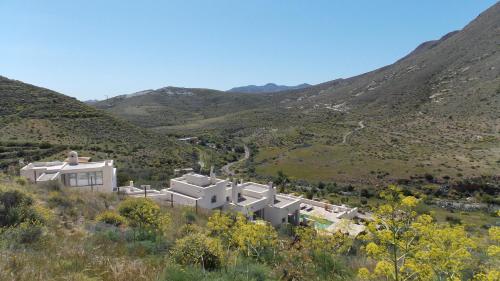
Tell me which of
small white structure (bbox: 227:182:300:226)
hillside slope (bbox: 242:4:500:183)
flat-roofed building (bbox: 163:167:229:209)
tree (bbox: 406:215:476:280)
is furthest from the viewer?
hillside slope (bbox: 242:4:500:183)

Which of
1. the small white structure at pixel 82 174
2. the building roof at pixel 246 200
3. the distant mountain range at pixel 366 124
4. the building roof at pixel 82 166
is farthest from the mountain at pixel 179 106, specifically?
the small white structure at pixel 82 174

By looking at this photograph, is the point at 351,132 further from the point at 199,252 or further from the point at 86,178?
the point at 199,252

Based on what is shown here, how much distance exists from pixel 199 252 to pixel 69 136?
141 feet

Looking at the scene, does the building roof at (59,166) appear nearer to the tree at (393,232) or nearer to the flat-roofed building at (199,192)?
the flat-roofed building at (199,192)

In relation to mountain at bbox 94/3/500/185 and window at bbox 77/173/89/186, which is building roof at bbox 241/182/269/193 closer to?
window at bbox 77/173/89/186

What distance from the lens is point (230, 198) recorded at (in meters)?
27.2

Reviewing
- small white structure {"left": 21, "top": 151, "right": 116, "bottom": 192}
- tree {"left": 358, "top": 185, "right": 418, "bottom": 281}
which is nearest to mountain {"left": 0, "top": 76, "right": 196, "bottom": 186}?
small white structure {"left": 21, "top": 151, "right": 116, "bottom": 192}

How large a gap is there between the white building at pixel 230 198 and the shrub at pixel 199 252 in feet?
54.0

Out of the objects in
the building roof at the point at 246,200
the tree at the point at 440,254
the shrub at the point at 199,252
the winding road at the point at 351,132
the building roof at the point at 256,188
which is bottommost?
the building roof at the point at 246,200

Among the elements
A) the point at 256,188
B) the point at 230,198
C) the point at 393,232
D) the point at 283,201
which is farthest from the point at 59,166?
the point at 393,232

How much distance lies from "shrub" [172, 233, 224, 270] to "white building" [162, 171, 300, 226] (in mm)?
16445

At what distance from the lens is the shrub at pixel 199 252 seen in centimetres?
641

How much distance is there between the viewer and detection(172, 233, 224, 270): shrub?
641cm

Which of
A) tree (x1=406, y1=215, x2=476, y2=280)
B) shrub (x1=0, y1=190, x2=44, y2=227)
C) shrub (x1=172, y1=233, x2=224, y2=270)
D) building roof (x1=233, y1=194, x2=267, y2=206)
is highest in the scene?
tree (x1=406, y1=215, x2=476, y2=280)
